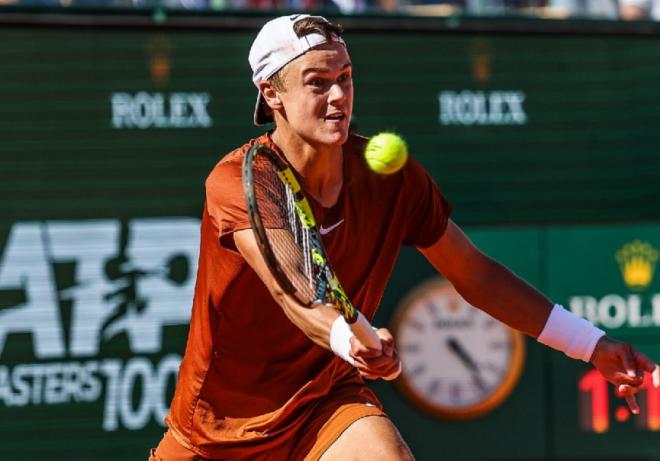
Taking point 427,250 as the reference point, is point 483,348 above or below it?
below

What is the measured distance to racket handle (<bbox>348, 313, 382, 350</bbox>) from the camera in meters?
3.30

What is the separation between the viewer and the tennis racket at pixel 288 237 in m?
3.60

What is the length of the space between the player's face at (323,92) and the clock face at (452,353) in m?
3.80

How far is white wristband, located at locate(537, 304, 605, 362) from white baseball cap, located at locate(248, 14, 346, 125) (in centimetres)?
110

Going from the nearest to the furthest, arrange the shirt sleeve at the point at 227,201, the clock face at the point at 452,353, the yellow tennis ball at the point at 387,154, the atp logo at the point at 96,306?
1. the shirt sleeve at the point at 227,201
2. the yellow tennis ball at the point at 387,154
3. the atp logo at the point at 96,306
4. the clock face at the point at 452,353

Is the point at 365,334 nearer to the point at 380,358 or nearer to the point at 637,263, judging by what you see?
the point at 380,358

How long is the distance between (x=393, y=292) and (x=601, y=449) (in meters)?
1.50

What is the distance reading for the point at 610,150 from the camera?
8.10 m

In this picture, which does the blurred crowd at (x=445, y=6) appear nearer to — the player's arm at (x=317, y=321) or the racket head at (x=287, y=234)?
the racket head at (x=287, y=234)

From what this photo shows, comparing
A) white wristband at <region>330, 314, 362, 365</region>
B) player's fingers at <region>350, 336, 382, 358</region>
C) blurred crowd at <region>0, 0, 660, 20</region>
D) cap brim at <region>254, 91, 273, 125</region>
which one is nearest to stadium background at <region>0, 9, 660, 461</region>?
blurred crowd at <region>0, 0, 660, 20</region>

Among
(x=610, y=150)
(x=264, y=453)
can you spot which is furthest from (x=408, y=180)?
(x=610, y=150)

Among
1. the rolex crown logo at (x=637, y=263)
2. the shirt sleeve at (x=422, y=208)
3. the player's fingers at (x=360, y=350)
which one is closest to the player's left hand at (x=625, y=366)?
the shirt sleeve at (x=422, y=208)

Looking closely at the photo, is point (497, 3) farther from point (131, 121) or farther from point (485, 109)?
point (131, 121)

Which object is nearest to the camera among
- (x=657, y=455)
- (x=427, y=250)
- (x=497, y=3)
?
(x=427, y=250)
